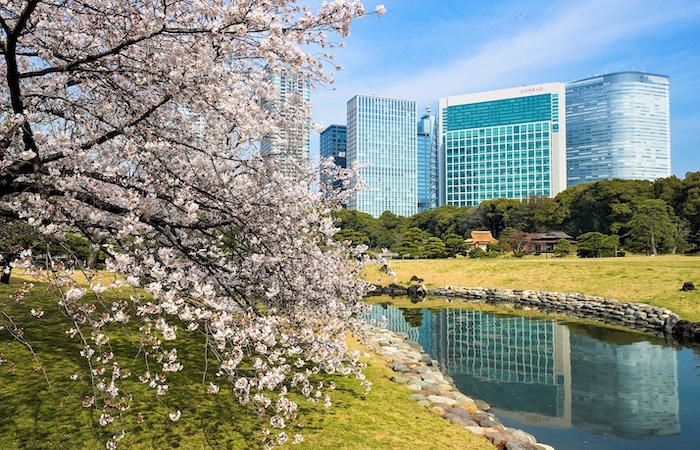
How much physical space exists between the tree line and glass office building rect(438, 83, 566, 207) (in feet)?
220

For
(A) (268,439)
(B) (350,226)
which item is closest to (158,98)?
(A) (268,439)

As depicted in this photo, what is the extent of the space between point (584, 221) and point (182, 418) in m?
68.1

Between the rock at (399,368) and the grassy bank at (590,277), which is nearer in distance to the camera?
the rock at (399,368)

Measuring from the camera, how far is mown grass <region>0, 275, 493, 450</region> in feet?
21.2

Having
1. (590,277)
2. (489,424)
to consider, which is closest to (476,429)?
(489,424)

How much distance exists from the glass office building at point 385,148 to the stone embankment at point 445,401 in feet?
467

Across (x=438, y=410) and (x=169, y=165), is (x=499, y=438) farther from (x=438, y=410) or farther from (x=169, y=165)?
Result: (x=169, y=165)

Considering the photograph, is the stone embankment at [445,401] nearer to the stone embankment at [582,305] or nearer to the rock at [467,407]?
the rock at [467,407]

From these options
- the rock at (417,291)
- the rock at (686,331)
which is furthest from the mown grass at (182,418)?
the rock at (417,291)

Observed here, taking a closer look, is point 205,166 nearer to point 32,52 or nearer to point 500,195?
point 32,52

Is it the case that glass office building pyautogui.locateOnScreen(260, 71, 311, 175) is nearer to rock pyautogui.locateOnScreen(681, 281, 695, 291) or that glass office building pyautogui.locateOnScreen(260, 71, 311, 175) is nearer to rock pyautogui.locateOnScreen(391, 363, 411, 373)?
rock pyautogui.locateOnScreen(391, 363, 411, 373)

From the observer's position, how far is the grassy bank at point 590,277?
25719 millimetres

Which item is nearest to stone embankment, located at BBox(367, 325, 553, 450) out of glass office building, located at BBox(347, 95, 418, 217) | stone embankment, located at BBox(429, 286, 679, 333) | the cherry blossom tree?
the cherry blossom tree

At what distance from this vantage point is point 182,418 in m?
7.13
